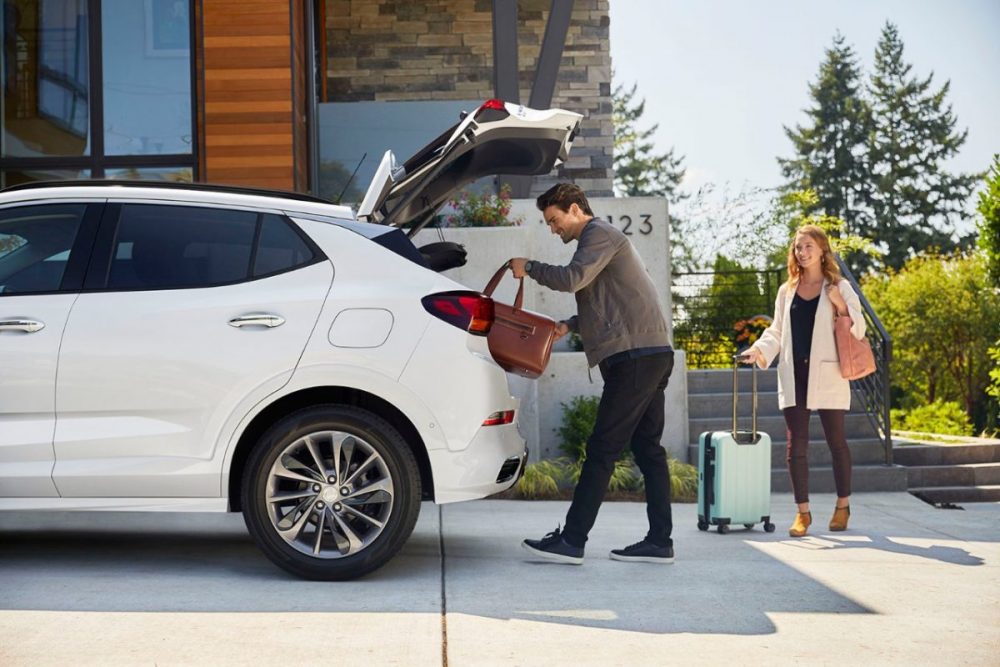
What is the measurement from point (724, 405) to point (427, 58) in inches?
274

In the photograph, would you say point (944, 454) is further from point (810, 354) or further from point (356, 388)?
point (356, 388)

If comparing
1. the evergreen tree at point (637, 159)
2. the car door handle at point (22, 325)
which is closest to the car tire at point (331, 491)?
the car door handle at point (22, 325)

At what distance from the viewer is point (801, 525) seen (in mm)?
7465

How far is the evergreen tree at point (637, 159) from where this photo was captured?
2457 inches

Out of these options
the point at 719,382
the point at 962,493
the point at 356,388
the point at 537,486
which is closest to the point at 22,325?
the point at 356,388

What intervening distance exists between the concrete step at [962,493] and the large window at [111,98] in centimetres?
713

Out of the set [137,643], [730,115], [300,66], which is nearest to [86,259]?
[137,643]

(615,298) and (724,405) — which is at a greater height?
(615,298)

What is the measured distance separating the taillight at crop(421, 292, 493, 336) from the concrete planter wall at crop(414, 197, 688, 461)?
4503 millimetres

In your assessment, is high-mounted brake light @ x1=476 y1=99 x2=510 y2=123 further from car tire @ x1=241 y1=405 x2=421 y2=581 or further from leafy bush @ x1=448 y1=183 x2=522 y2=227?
leafy bush @ x1=448 y1=183 x2=522 y2=227

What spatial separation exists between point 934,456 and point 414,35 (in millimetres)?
8613

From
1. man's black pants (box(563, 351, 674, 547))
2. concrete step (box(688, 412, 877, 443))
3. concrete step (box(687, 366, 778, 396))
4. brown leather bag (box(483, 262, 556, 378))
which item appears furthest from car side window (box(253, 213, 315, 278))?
concrete step (box(687, 366, 778, 396))

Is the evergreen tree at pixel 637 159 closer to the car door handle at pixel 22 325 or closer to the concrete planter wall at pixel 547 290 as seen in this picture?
the concrete planter wall at pixel 547 290

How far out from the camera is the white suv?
17.8 ft
